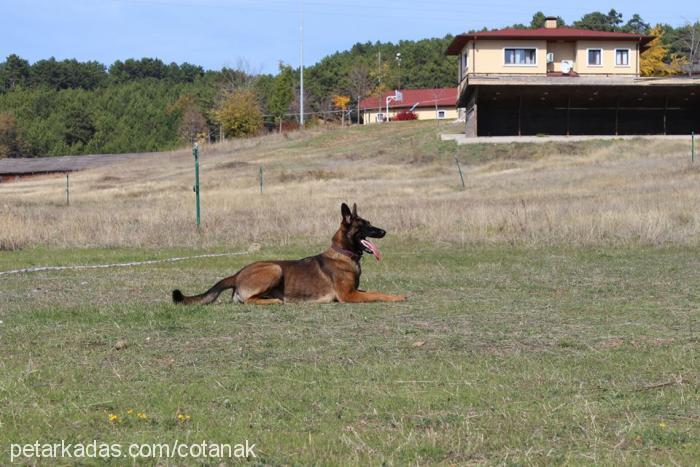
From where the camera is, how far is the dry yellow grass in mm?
20953

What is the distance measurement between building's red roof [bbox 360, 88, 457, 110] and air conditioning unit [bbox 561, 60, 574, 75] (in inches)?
1656

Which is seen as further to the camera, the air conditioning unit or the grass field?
the air conditioning unit

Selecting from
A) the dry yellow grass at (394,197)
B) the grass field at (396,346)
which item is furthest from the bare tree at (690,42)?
the grass field at (396,346)

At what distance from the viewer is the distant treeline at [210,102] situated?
110 meters

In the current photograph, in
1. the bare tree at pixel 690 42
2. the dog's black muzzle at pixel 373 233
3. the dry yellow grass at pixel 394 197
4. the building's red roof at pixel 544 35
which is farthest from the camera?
the bare tree at pixel 690 42

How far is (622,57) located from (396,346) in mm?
58017

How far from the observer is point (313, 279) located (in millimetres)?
10953

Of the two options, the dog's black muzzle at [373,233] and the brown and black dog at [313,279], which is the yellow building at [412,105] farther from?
the brown and black dog at [313,279]

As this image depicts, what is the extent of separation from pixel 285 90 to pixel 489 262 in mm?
95729

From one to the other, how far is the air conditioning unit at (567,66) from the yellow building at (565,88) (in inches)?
2.7

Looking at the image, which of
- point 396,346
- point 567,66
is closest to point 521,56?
point 567,66

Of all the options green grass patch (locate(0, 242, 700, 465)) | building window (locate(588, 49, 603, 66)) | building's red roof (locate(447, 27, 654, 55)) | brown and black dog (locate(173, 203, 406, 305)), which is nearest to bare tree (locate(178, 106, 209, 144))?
building's red roof (locate(447, 27, 654, 55))

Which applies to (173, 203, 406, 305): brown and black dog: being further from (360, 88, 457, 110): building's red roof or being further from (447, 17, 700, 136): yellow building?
(360, 88, 457, 110): building's red roof

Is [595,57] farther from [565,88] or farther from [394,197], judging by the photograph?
[394,197]
